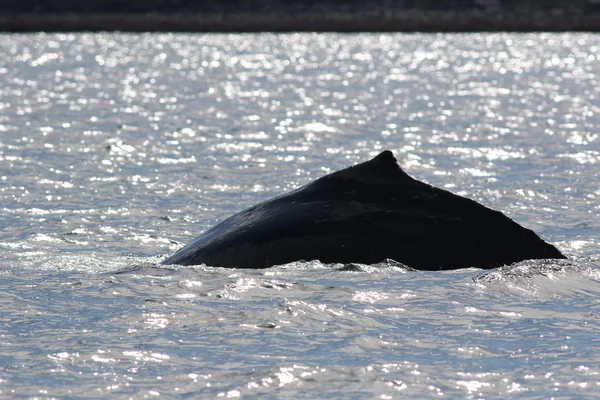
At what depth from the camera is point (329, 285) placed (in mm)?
10461

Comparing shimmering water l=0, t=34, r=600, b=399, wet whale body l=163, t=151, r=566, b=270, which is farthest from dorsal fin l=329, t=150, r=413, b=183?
shimmering water l=0, t=34, r=600, b=399

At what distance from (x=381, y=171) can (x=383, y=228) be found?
48 cm

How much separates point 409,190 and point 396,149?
56.3 feet

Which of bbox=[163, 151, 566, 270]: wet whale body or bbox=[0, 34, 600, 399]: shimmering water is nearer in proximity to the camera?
bbox=[0, 34, 600, 399]: shimmering water

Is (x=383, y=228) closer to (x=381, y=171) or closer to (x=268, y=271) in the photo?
(x=381, y=171)

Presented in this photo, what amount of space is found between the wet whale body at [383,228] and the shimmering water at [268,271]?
15cm

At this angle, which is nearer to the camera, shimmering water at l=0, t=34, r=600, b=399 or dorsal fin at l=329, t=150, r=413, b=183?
shimmering water at l=0, t=34, r=600, b=399

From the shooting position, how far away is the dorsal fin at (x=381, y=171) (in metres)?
10.3

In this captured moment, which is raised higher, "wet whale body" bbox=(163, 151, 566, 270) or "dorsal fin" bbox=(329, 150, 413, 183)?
"dorsal fin" bbox=(329, 150, 413, 183)

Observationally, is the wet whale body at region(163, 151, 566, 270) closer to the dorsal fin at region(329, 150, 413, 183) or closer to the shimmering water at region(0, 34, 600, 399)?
the dorsal fin at region(329, 150, 413, 183)

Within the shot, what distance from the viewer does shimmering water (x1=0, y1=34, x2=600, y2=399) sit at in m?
7.96

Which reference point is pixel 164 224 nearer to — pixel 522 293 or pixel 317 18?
pixel 522 293

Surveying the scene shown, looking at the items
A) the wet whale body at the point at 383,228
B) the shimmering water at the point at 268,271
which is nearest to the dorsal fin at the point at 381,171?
the wet whale body at the point at 383,228

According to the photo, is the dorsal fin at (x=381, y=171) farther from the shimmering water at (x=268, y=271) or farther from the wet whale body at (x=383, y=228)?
the shimmering water at (x=268, y=271)
